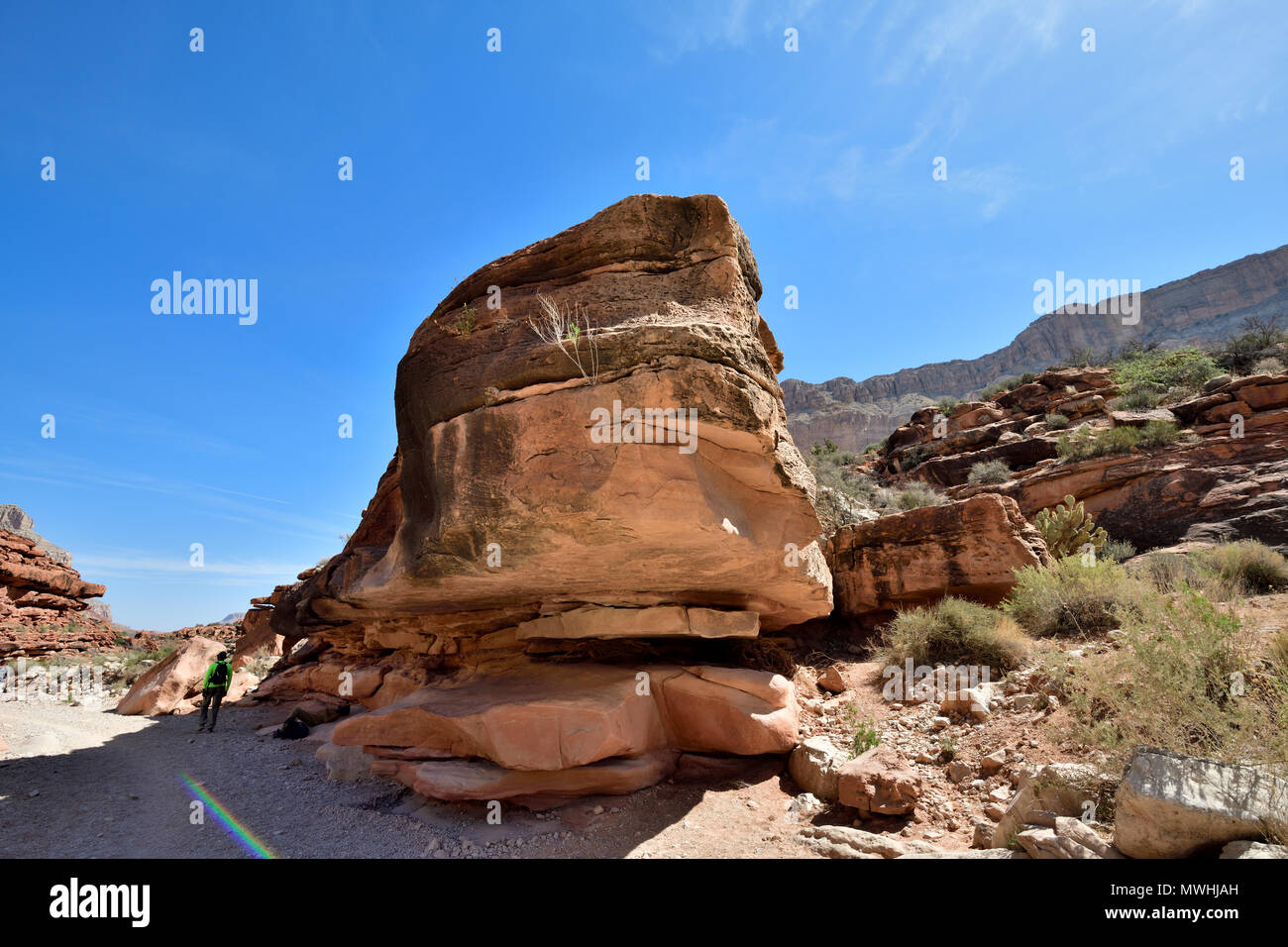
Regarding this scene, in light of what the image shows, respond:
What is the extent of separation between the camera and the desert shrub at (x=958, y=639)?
6.60m

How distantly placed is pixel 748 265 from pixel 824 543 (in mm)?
6522

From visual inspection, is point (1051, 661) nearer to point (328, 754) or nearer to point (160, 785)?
point (328, 754)

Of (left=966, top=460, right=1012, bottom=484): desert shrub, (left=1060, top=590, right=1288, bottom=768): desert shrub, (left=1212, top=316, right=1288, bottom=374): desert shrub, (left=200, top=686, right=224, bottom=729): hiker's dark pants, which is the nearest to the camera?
(left=1060, top=590, right=1288, bottom=768): desert shrub

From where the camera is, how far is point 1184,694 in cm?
368

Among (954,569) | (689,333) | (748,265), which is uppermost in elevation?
(748,265)

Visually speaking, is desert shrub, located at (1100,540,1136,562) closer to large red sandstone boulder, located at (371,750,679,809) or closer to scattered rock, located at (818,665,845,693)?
scattered rock, located at (818,665,845,693)

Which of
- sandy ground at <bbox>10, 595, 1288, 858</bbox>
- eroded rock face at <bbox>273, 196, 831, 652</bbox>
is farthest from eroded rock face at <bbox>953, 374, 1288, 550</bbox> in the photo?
eroded rock face at <bbox>273, 196, 831, 652</bbox>

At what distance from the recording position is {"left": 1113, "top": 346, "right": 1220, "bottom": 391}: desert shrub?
2081 cm

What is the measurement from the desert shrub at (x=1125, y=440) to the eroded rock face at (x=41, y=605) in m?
31.3

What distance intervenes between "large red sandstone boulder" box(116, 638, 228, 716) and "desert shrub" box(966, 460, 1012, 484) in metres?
21.3

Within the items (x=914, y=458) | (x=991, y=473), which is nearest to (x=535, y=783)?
(x=991, y=473)

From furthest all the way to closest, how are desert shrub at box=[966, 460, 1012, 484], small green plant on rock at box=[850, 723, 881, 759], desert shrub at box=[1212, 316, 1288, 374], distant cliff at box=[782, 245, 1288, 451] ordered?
distant cliff at box=[782, 245, 1288, 451] < desert shrub at box=[1212, 316, 1288, 374] < desert shrub at box=[966, 460, 1012, 484] < small green plant on rock at box=[850, 723, 881, 759]
